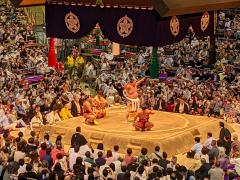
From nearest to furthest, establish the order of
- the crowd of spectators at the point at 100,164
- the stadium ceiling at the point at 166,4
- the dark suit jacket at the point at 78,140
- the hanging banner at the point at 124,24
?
the crowd of spectators at the point at 100,164
the dark suit jacket at the point at 78,140
the stadium ceiling at the point at 166,4
the hanging banner at the point at 124,24

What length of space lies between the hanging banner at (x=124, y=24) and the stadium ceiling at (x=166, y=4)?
0.10 m

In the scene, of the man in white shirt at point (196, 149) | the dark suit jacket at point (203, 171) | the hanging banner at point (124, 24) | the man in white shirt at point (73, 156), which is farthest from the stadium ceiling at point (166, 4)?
the dark suit jacket at point (203, 171)

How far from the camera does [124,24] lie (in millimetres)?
12359

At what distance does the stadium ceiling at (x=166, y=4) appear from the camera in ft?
35.7

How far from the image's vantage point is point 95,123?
36.8ft

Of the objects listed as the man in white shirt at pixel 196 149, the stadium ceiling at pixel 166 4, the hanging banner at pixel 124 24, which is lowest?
the man in white shirt at pixel 196 149

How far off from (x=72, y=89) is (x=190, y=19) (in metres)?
3.25

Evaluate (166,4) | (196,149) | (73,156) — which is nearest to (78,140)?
(73,156)

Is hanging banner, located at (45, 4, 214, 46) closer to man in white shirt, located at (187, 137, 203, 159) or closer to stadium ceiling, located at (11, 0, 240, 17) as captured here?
stadium ceiling, located at (11, 0, 240, 17)

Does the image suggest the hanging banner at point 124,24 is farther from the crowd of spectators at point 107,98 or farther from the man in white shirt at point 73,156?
the man in white shirt at point 73,156

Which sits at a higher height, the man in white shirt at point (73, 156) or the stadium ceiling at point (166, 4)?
the stadium ceiling at point (166, 4)

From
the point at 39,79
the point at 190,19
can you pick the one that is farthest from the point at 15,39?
the point at 190,19

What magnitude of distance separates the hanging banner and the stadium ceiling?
10 cm

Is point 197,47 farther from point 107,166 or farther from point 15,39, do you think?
point 107,166
